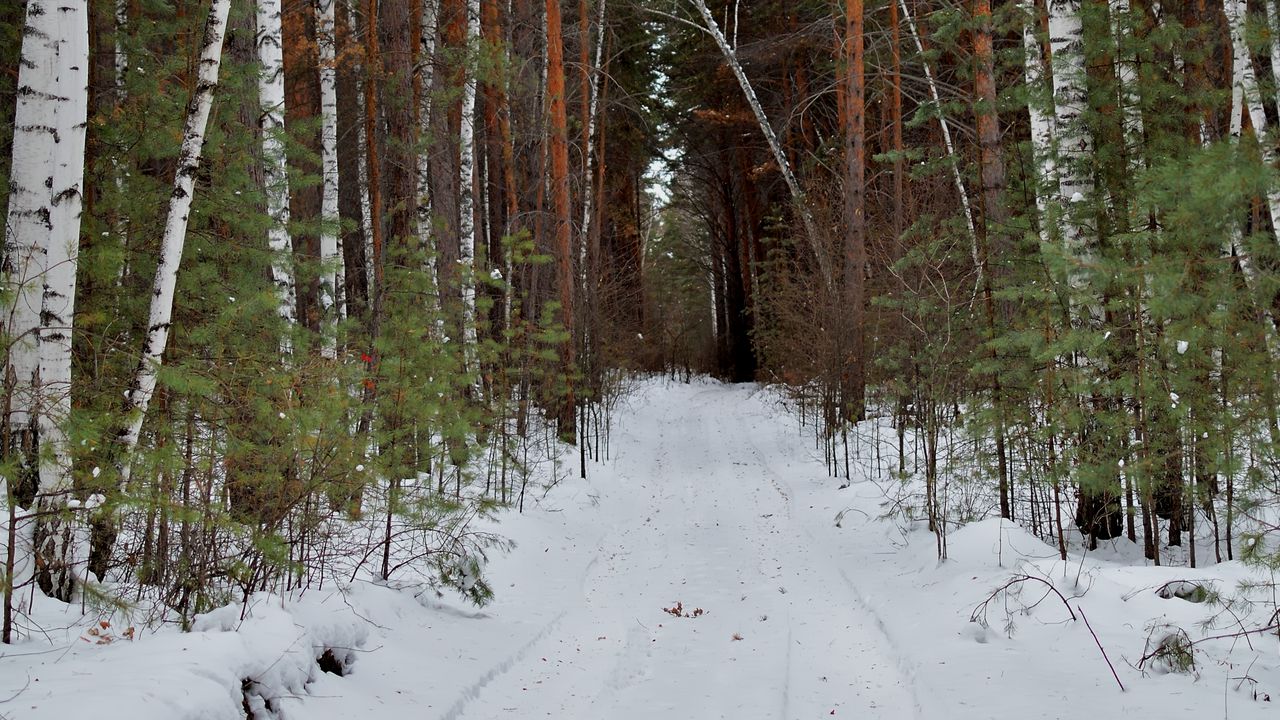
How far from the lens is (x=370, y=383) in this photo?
6.05m

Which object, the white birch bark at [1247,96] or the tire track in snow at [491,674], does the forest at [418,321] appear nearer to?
the white birch bark at [1247,96]

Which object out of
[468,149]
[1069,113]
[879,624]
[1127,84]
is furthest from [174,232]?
[468,149]

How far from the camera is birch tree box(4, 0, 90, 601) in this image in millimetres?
4074

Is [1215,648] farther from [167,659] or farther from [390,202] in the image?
[390,202]

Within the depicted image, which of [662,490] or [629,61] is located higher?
[629,61]

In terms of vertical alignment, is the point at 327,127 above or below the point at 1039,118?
above

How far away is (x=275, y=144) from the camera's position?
8109 mm

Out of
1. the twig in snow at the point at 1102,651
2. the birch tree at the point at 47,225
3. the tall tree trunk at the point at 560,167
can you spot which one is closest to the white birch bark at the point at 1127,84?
the twig in snow at the point at 1102,651

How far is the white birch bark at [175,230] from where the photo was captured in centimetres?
445

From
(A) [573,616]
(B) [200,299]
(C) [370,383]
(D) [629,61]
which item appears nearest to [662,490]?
(A) [573,616]

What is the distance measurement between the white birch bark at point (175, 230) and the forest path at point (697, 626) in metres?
2.38

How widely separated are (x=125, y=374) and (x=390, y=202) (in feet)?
32.0

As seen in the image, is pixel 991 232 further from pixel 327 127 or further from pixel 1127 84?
pixel 327 127

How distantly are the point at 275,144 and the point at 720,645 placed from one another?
20.6ft
